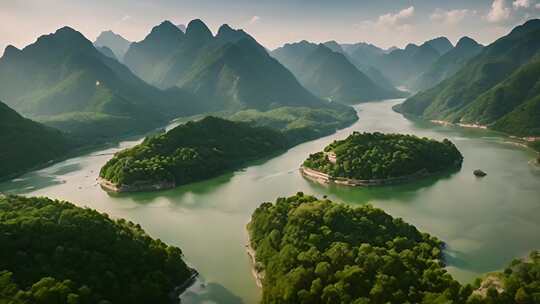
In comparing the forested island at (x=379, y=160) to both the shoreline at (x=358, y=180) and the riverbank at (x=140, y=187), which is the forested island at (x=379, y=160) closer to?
the shoreline at (x=358, y=180)

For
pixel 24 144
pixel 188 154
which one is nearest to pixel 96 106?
pixel 24 144

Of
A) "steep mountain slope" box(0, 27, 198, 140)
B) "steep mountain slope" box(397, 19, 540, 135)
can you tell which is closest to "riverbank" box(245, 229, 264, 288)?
"steep mountain slope" box(397, 19, 540, 135)

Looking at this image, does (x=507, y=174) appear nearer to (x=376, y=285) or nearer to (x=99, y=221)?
(x=376, y=285)

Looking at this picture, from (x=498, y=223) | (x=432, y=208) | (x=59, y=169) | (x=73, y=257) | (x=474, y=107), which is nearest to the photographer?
(x=73, y=257)

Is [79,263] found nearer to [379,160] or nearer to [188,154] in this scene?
[188,154]

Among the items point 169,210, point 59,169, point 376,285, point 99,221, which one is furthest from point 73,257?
point 59,169

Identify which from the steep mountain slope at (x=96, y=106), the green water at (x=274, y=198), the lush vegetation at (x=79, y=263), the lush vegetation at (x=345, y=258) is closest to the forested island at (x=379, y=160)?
the green water at (x=274, y=198)
